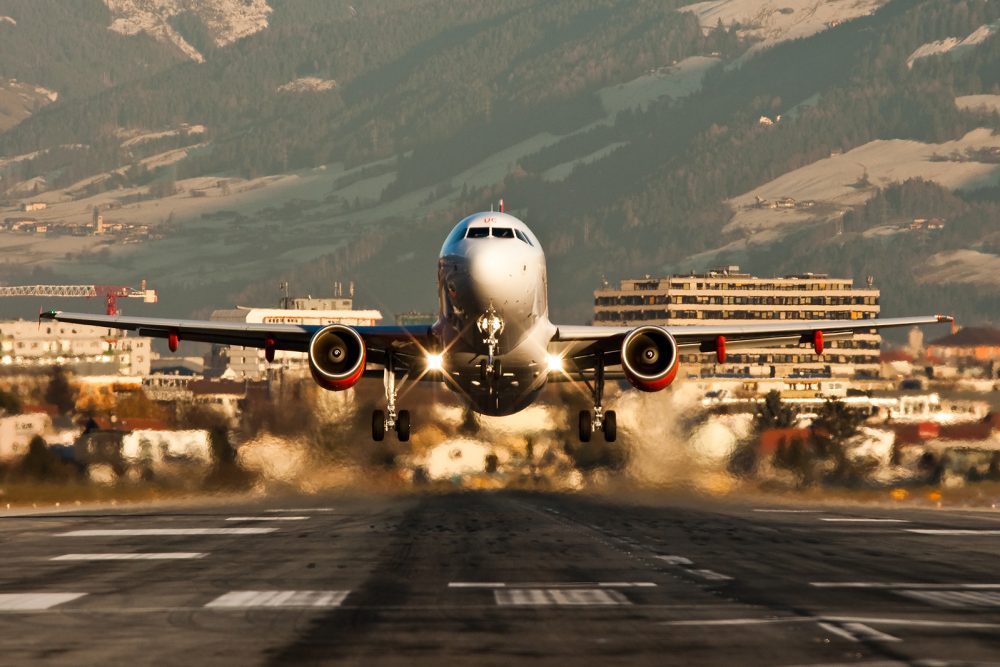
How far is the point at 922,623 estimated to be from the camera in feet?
111

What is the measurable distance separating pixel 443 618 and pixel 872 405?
88.7 m

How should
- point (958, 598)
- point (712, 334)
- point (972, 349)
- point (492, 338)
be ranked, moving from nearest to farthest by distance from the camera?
point (958, 598) → point (492, 338) → point (712, 334) → point (972, 349)

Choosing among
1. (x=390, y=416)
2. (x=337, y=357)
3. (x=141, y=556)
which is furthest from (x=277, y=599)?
(x=390, y=416)

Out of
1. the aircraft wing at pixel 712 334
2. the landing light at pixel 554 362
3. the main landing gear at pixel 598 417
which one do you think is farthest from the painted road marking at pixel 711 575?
the main landing gear at pixel 598 417

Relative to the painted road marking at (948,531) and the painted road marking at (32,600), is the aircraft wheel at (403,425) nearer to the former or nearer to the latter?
the painted road marking at (948,531)

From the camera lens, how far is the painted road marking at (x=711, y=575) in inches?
1706

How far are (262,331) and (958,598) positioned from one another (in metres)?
29.2

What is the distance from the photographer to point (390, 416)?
5962cm

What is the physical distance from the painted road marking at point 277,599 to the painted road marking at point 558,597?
3671 mm

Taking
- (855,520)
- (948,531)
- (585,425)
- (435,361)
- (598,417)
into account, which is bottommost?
(948,531)

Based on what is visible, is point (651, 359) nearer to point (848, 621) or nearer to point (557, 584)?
point (557, 584)

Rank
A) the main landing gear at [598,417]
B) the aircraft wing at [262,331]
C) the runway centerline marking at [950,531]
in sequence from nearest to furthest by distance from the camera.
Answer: the aircraft wing at [262,331] → the main landing gear at [598,417] → the runway centerline marking at [950,531]

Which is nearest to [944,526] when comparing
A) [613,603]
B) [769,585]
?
[769,585]

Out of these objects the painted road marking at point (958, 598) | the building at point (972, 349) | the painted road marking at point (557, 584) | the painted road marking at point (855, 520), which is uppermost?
the building at point (972, 349)
